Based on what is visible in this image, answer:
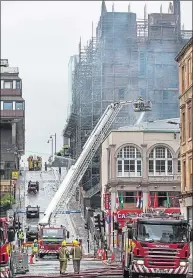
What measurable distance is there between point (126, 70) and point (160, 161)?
12426 mm

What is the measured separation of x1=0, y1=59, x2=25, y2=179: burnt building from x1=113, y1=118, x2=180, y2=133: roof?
34.3 feet

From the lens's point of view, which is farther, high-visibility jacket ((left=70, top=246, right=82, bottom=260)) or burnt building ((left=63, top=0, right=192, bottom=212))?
burnt building ((left=63, top=0, right=192, bottom=212))

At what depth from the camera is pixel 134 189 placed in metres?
67.2

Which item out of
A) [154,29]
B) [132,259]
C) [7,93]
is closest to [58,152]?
[154,29]

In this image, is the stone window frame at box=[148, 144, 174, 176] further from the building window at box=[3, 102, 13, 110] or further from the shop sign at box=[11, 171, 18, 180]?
the shop sign at box=[11, 171, 18, 180]

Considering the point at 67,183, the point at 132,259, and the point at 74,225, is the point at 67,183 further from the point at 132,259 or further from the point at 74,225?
the point at 132,259

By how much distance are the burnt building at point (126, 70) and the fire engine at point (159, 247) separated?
154 ft

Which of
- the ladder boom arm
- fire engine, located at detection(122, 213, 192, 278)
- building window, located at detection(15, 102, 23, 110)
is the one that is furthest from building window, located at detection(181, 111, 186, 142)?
fire engine, located at detection(122, 213, 192, 278)

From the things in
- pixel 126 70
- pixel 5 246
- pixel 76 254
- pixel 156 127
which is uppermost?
pixel 126 70

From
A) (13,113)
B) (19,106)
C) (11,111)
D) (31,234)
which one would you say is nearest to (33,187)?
(13,113)

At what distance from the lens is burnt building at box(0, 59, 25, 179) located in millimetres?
59812

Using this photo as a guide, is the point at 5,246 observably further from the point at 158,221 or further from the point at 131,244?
the point at 158,221

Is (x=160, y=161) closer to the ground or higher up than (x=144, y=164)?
higher up

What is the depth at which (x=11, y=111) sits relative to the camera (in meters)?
62.3
